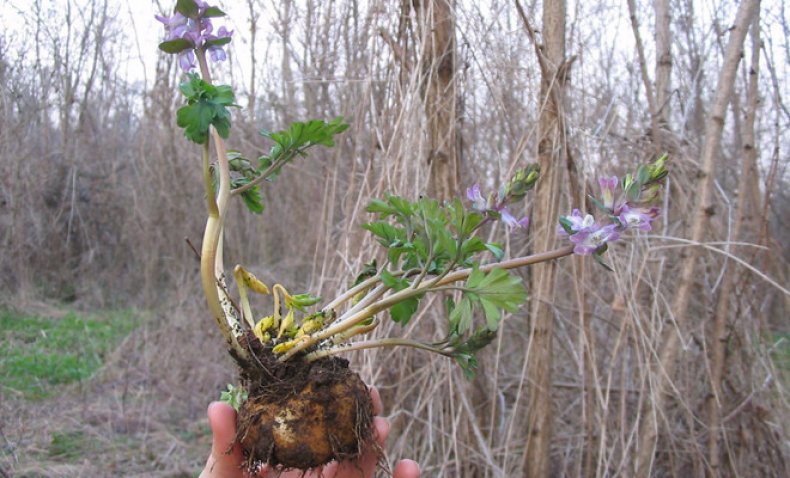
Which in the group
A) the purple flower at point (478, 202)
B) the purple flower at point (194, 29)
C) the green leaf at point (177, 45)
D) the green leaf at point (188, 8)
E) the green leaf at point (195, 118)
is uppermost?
the green leaf at point (188, 8)

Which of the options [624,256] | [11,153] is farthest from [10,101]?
[624,256]

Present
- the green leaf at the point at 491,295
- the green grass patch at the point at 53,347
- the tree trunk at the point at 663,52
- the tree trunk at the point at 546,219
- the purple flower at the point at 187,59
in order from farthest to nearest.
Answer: the green grass patch at the point at 53,347
the tree trunk at the point at 663,52
the tree trunk at the point at 546,219
the purple flower at the point at 187,59
the green leaf at the point at 491,295

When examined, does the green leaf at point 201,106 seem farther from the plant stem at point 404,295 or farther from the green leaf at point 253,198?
the plant stem at point 404,295

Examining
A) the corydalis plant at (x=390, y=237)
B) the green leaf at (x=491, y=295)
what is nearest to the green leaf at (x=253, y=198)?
the corydalis plant at (x=390, y=237)

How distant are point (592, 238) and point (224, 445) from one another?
2.10 feet

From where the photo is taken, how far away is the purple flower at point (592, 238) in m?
0.90

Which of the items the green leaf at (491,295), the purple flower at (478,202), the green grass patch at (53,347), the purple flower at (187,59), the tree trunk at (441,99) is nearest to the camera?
the green leaf at (491,295)

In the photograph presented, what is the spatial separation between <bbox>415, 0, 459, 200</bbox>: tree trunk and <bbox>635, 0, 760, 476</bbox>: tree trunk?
2.44ft

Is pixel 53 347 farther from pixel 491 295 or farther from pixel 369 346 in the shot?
pixel 491 295

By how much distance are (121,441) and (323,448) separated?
2.91 metres

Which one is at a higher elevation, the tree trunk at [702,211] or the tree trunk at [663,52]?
the tree trunk at [663,52]

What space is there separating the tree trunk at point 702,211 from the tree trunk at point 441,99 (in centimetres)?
74

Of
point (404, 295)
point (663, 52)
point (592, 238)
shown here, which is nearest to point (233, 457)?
point (404, 295)

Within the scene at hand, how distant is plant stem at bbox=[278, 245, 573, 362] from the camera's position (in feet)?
3.06
